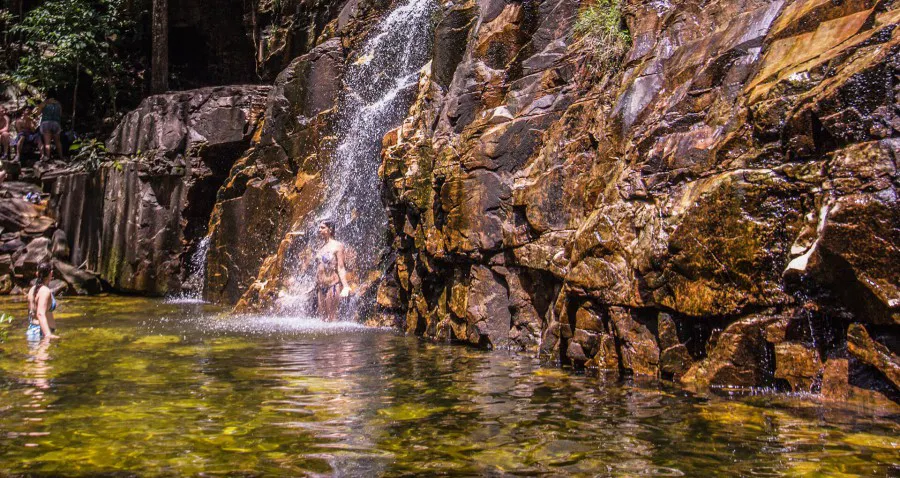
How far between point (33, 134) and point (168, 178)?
706cm

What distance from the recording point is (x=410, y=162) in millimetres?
11195

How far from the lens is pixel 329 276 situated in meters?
12.6

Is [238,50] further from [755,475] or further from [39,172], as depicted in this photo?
[755,475]

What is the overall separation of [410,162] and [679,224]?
5.51 meters

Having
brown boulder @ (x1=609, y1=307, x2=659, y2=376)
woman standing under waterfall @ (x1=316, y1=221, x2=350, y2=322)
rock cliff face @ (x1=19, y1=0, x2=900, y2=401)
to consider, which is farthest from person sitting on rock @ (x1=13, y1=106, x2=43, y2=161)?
brown boulder @ (x1=609, y1=307, x2=659, y2=376)

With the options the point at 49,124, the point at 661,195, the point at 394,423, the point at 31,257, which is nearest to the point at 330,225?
the point at 661,195

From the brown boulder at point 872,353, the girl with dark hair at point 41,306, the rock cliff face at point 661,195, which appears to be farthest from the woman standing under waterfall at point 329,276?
A: the brown boulder at point 872,353

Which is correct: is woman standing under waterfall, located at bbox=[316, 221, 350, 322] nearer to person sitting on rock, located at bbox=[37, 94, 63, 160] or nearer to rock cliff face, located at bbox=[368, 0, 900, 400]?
rock cliff face, located at bbox=[368, 0, 900, 400]

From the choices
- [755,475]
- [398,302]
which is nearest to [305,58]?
[398,302]

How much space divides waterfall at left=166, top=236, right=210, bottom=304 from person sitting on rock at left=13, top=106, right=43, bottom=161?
764cm

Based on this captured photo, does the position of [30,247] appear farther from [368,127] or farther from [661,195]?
[661,195]

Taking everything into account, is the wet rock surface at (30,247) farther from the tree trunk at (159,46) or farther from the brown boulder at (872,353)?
the brown boulder at (872,353)

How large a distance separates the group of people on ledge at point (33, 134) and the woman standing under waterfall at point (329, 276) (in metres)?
14.6

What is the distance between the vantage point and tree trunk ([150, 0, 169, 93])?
2303 centimetres
